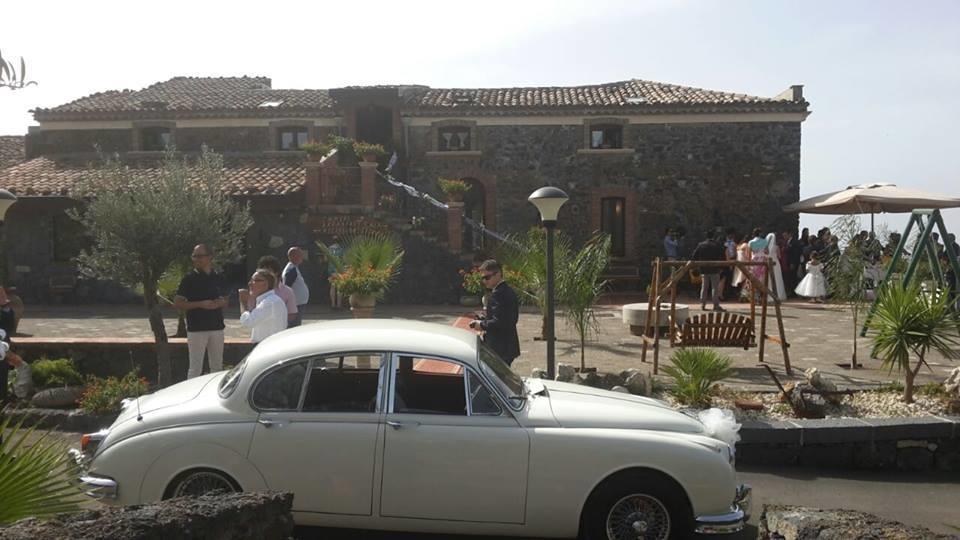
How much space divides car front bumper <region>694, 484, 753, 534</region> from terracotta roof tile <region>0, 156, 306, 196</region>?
15303 mm

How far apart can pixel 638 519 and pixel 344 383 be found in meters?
1.99

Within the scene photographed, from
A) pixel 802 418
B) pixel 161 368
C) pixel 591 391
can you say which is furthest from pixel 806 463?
pixel 161 368

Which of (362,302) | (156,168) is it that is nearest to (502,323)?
(362,302)

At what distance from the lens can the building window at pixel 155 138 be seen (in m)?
24.5

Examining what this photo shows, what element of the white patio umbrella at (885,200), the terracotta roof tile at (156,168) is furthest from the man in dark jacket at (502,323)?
the terracotta roof tile at (156,168)

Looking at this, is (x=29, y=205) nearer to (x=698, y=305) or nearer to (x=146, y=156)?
(x=146, y=156)

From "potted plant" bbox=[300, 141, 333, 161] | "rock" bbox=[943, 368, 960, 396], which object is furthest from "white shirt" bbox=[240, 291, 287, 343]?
"potted plant" bbox=[300, 141, 333, 161]

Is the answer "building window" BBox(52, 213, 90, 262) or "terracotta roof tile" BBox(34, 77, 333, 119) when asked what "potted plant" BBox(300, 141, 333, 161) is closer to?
"terracotta roof tile" BBox(34, 77, 333, 119)

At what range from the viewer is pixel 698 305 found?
58.0 ft

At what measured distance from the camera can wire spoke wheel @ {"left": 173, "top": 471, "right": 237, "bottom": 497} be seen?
481cm

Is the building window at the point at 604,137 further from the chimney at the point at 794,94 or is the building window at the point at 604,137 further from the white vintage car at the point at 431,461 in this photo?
the white vintage car at the point at 431,461

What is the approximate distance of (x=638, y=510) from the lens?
4.74 m

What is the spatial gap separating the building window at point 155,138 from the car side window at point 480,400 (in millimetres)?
22023

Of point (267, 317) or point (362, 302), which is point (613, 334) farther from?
point (267, 317)
